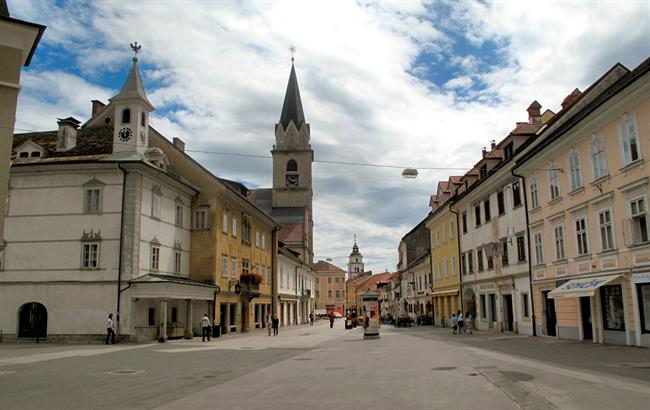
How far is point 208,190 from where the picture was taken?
132 ft

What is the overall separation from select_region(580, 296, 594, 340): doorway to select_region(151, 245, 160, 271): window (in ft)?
78.3

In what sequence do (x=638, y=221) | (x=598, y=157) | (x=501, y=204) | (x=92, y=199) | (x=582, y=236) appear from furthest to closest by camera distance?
(x=501, y=204) → (x=92, y=199) → (x=582, y=236) → (x=598, y=157) → (x=638, y=221)

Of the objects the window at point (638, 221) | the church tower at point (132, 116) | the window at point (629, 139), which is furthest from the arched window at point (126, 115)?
the window at point (638, 221)

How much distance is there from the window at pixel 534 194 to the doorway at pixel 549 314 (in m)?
4.72

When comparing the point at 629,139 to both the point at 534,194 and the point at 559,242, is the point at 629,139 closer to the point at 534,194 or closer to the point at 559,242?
the point at 559,242

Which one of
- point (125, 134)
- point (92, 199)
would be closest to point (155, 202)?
point (92, 199)

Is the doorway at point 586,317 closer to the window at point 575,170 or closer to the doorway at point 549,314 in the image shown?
the doorway at point 549,314

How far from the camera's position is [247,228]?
48.8 m

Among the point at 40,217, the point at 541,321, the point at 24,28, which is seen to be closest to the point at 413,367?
the point at 24,28

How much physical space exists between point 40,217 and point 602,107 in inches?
1178

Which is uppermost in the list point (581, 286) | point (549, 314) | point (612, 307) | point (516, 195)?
point (516, 195)

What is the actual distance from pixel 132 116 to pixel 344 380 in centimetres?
2755

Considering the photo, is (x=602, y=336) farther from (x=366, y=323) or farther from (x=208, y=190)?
(x=208, y=190)

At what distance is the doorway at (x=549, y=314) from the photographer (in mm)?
28447
